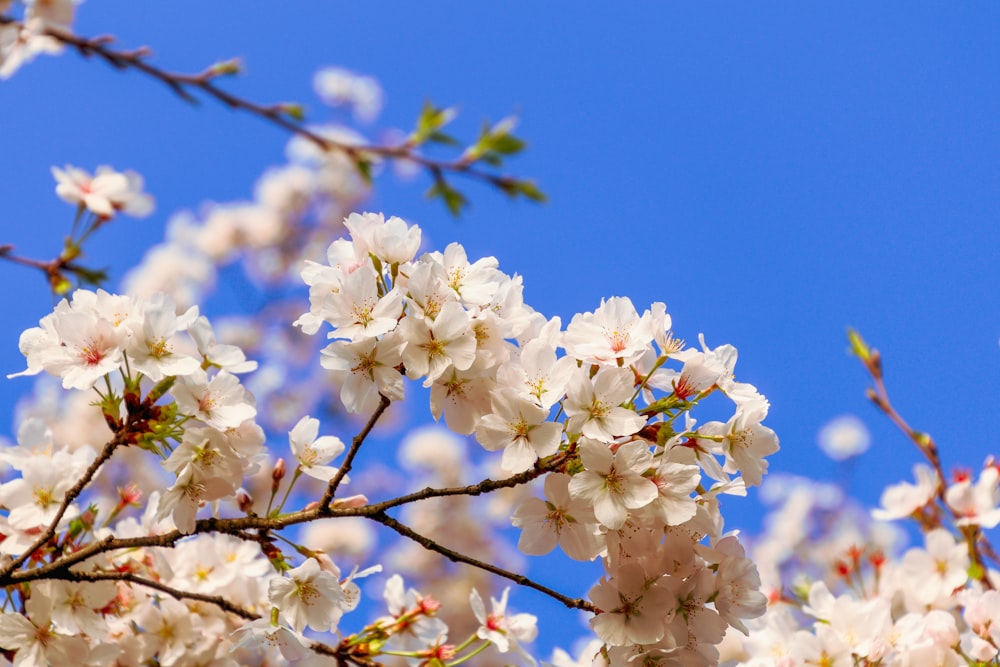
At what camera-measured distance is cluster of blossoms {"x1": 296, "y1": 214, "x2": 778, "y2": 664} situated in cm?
122

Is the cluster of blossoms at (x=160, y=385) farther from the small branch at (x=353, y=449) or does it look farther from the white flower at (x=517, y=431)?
the white flower at (x=517, y=431)

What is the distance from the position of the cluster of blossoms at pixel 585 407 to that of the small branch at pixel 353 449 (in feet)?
0.07

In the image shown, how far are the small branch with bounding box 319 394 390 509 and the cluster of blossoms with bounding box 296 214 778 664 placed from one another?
0.07 ft

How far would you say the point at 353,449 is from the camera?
1292 mm

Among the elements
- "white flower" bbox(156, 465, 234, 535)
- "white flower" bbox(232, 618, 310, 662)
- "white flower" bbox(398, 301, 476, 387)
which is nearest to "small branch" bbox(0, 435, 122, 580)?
"white flower" bbox(156, 465, 234, 535)

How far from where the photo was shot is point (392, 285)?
1.33 metres

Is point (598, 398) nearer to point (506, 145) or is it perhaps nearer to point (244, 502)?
point (244, 502)

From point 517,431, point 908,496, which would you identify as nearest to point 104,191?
point 517,431

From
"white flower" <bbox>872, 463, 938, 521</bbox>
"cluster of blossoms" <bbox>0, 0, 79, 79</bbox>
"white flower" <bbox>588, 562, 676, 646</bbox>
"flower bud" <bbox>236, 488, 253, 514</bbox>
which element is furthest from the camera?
"cluster of blossoms" <bbox>0, 0, 79, 79</bbox>

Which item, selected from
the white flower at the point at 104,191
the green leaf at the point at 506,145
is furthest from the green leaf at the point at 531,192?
the white flower at the point at 104,191

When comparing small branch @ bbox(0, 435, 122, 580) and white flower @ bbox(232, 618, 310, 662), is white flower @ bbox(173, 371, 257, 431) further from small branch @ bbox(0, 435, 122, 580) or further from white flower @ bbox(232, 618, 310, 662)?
white flower @ bbox(232, 618, 310, 662)

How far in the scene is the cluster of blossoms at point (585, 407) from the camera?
1223 millimetres

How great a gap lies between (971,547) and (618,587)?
1.19m

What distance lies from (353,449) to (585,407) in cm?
34
